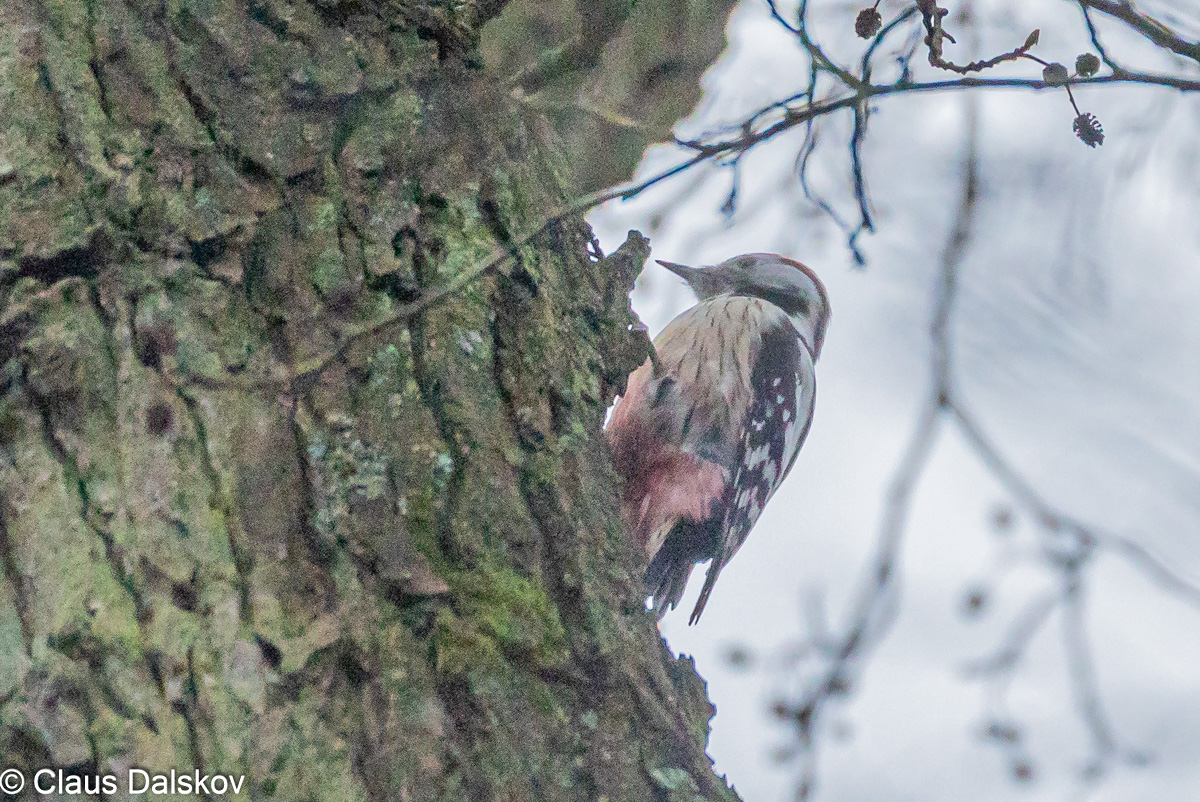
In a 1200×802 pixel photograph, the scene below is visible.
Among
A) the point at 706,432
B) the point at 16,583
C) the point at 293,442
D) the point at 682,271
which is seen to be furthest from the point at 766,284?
the point at 16,583

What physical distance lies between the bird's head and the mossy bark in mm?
2603

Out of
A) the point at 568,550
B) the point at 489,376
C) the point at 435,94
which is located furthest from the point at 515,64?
the point at 568,550

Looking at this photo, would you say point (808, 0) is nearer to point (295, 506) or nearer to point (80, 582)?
point (295, 506)

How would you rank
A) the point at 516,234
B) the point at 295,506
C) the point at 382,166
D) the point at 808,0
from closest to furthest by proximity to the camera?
the point at 295,506 → the point at 382,166 → the point at 516,234 → the point at 808,0

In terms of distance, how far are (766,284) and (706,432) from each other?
42.6 inches

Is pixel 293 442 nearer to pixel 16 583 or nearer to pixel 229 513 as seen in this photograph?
pixel 229 513

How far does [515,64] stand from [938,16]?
0.70 m

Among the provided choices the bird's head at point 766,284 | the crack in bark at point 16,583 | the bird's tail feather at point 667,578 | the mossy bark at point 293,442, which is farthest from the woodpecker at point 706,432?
the crack in bark at point 16,583

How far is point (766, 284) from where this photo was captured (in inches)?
161

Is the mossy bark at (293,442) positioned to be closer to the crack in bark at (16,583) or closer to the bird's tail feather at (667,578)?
the crack in bark at (16,583)

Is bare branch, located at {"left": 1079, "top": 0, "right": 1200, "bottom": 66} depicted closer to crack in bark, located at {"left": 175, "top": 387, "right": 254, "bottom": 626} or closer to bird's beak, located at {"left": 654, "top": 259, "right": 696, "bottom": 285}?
crack in bark, located at {"left": 175, "top": 387, "right": 254, "bottom": 626}

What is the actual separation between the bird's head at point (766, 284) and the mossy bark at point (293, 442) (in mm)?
2603

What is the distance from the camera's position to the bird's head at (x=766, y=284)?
4070mm

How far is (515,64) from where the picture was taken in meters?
1.77
